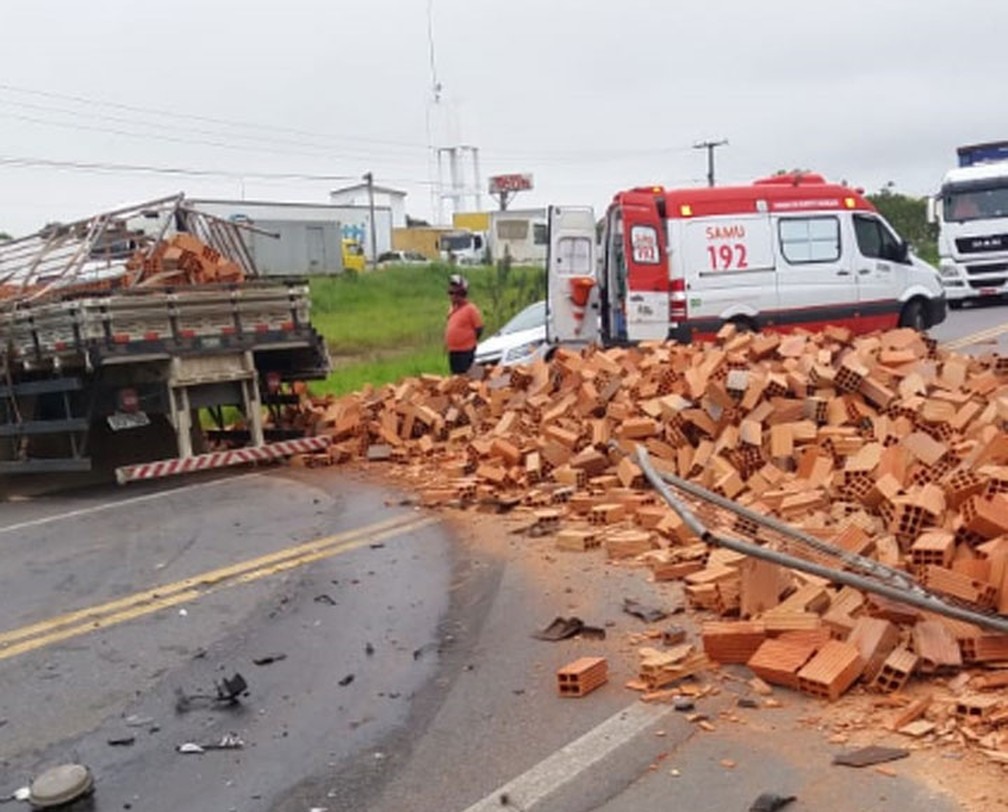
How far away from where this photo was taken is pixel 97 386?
1105 cm

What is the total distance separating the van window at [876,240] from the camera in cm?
1627

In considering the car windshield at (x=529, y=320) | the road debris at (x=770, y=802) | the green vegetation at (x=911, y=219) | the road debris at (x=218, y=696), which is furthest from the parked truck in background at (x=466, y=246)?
the road debris at (x=770, y=802)

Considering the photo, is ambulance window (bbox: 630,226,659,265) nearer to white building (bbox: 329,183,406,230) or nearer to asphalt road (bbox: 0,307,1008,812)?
asphalt road (bbox: 0,307,1008,812)

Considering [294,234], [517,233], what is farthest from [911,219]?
[294,234]

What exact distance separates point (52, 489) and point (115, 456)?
113 centimetres

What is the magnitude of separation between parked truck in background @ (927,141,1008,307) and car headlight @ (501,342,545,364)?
1227cm

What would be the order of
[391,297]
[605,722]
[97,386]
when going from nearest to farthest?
[605,722], [97,386], [391,297]

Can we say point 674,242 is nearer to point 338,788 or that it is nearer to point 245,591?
point 245,591

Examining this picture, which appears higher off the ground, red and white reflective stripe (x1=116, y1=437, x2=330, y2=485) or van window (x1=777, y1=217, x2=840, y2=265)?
van window (x1=777, y1=217, x2=840, y2=265)

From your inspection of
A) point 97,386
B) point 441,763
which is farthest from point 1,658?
point 97,386

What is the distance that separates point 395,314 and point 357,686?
32.8 m

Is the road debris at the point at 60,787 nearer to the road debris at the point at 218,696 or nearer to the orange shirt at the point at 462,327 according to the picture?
the road debris at the point at 218,696

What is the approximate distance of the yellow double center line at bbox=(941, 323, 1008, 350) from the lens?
17639mm

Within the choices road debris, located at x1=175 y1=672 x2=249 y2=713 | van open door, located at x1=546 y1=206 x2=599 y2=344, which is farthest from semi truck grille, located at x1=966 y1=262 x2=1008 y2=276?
road debris, located at x1=175 y1=672 x2=249 y2=713
